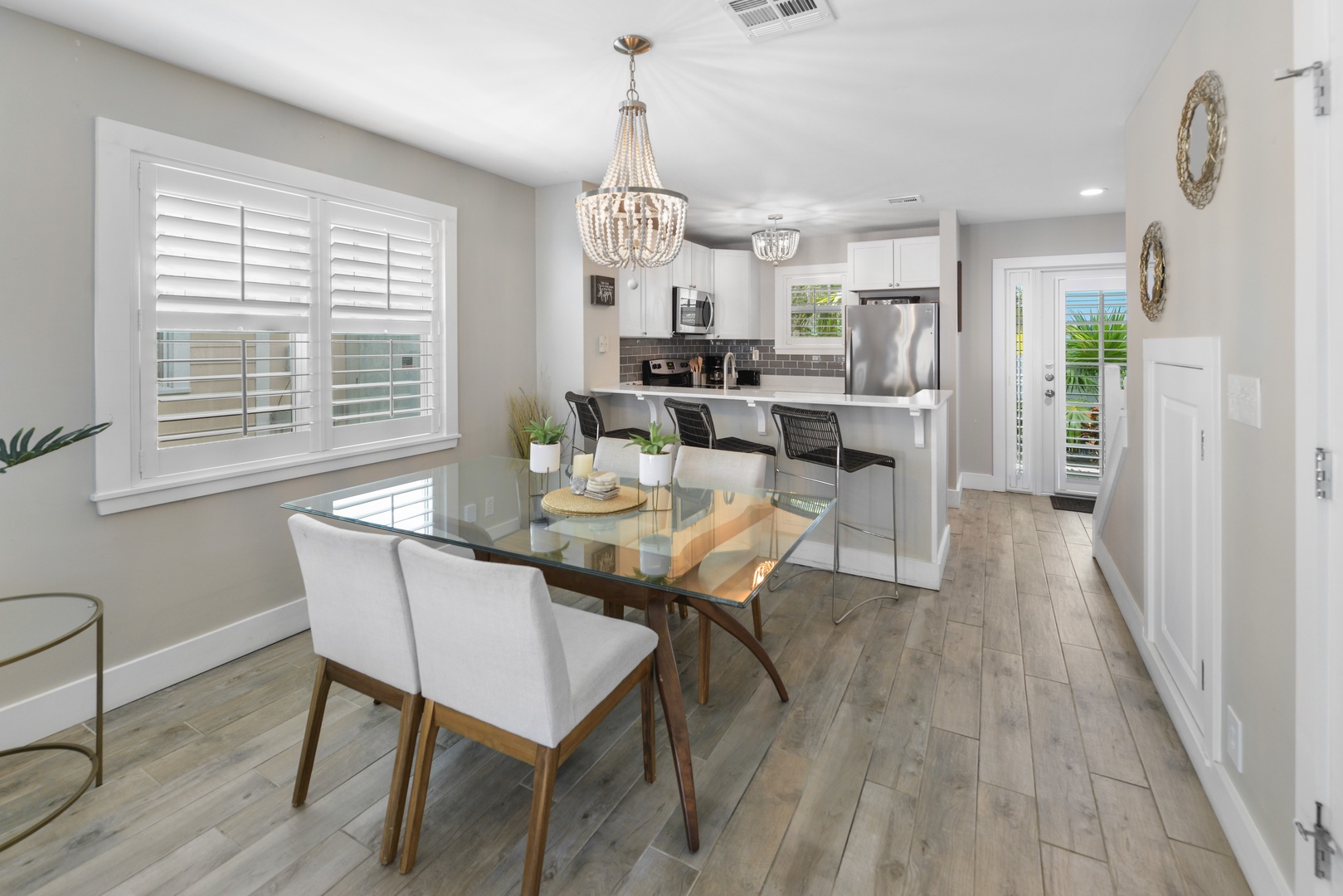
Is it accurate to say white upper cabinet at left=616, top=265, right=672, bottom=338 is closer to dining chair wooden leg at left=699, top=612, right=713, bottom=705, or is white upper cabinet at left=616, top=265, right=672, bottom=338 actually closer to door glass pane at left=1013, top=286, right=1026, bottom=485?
dining chair wooden leg at left=699, top=612, right=713, bottom=705

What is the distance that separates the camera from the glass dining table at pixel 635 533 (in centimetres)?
168

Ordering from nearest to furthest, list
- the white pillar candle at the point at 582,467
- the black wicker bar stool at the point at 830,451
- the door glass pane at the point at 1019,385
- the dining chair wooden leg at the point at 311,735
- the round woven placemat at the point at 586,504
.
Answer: the dining chair wooden leg at the point at 311,735
the round woven placemat at the point at 586,504
the white pillar candle at the point at 582,467
the black wicker bar stool at the point at 830,451
the door glass pane at the point at 1019,385

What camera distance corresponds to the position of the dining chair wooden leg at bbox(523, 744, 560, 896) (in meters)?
1.44

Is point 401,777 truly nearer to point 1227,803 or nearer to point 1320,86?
point 1227,803

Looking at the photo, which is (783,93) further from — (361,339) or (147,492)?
(147,492)

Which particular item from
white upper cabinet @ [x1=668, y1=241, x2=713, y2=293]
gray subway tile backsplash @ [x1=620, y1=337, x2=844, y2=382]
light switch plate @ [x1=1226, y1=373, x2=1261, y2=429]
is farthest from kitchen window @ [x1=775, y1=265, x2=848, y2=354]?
light switch plate @ [x1=1226, y1=373, x2=1261, y2=429]

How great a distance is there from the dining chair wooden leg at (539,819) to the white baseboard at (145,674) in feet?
5.74

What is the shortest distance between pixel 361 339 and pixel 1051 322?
5.44 metres

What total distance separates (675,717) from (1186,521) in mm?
1742

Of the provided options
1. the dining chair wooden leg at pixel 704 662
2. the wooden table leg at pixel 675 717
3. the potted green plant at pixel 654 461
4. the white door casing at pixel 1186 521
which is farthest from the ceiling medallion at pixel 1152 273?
the wooden table leg at pixel 675 717

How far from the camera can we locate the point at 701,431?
3674 millimetres

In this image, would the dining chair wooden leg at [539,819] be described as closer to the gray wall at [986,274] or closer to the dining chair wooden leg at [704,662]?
the dining chair wooden leg at [704,662]

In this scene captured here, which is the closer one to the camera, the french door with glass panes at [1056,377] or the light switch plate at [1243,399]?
the light switch plate at [1243,399]

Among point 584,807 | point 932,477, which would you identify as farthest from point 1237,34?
point 584,807
